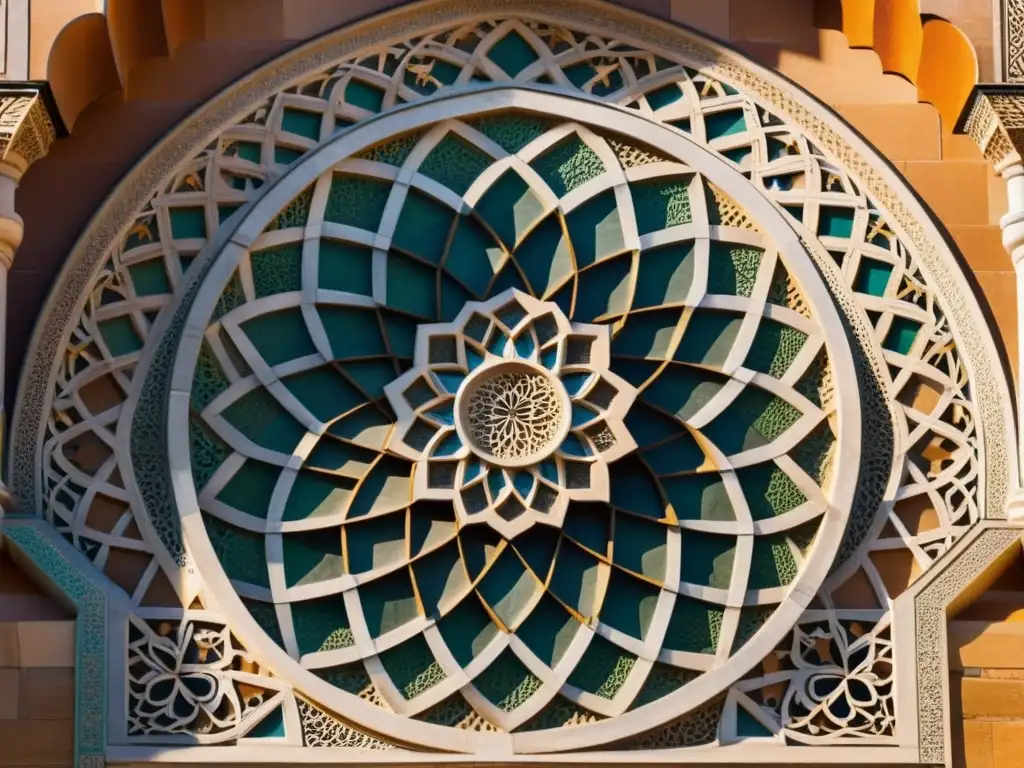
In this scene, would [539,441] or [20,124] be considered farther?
[539,441]

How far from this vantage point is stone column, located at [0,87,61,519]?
1031 cm

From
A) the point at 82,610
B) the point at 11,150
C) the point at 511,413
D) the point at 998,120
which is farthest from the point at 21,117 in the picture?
the point at 998,120

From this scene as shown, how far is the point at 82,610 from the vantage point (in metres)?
10.1

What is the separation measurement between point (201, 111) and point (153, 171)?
33cm

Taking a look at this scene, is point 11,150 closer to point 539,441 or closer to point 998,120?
point 539,441

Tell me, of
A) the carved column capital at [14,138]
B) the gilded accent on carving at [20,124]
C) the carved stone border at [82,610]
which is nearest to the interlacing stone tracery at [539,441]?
the carved stone border at [82,610]

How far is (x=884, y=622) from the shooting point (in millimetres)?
10500

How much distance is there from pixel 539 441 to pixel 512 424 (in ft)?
0.44

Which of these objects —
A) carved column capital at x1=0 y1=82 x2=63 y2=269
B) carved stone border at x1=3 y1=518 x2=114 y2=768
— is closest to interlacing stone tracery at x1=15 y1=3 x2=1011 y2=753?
carved stone border at x1=3 y1=518 x2=114 y2=768

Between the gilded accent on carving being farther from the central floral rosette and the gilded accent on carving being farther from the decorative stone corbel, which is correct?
the decorative stone corbel

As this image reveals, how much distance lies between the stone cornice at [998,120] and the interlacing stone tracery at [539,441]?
527mm

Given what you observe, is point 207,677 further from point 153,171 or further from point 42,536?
point 153,171

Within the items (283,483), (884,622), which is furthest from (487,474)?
(884,622)

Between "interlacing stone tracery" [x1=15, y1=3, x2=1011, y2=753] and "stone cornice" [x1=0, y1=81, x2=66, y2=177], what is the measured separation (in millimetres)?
Result: 594
